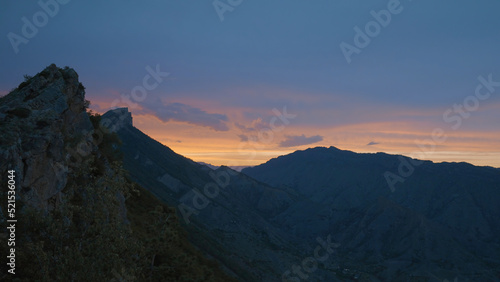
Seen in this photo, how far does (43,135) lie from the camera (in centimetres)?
2589

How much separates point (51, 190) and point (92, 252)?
17110mm

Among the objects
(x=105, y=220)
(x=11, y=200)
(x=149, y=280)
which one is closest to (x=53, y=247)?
(x=105, y=220)

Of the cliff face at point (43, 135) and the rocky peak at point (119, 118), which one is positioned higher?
the rocky peak at point (119, 118)

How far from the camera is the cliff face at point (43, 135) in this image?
2317 cm

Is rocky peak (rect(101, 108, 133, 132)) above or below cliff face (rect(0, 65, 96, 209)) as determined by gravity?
above

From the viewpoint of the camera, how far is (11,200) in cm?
1457

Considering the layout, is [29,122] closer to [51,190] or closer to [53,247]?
[51,190]

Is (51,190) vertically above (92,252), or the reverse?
(51,190)

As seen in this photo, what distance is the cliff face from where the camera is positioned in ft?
76.0

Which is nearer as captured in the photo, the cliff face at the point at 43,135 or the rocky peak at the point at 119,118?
the cliff face at the point at 43,135

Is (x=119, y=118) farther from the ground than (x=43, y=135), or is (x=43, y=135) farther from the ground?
(x=119, y=118)

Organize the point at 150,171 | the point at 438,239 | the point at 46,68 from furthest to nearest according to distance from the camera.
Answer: the point at 438,239 → the point at 150,171 → the point at 46,68

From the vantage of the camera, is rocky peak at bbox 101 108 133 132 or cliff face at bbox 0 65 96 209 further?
rocky peak at bbox 101 108 133 132

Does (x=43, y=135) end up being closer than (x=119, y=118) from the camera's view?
Yes
